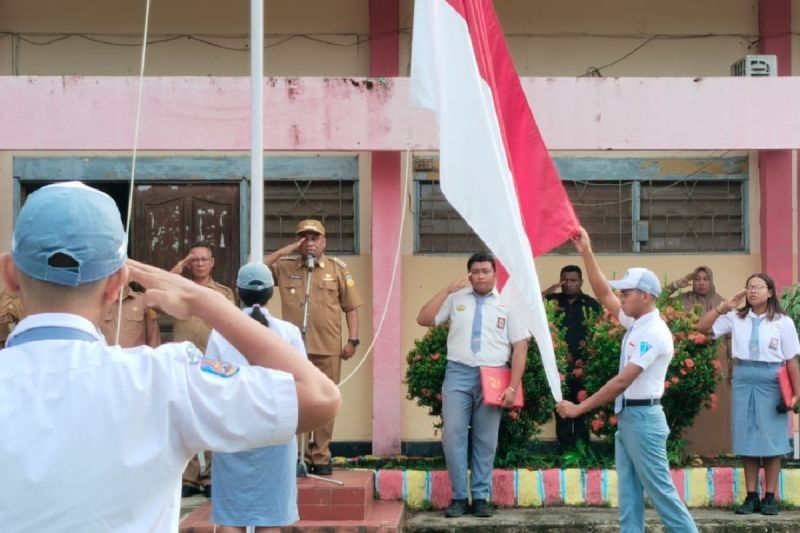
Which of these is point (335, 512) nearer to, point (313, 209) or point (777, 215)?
point (313, 209)

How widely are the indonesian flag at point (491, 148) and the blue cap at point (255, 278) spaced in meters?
1.10

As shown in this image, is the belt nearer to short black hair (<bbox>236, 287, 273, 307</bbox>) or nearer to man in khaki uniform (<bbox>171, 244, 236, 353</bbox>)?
short black hair (<bbox>236, 287, 273, 307</bbox>)

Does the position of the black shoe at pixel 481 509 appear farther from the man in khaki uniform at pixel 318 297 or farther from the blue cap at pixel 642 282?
the blue cap at pixel 642 282

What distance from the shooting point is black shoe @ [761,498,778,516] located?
7.95 meters

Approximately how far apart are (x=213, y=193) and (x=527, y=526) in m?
4.22

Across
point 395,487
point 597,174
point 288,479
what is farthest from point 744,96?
point 288,479

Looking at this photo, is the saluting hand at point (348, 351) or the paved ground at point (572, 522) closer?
the paved ground at point (572, 522)

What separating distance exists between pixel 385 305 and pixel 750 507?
330 cm

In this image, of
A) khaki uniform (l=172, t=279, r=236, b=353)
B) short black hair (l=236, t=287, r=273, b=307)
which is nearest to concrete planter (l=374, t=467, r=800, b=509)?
khaki uniform (l=172, t=279, r=236, b=353)

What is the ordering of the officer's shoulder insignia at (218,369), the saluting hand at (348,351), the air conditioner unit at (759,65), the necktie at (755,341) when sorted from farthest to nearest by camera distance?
the air conditioner unit at (759,65), the saluting hand at (348,351), the necktie at (755,341), the officer's shoulder insignia at (218,369)

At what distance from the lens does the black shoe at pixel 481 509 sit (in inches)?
306

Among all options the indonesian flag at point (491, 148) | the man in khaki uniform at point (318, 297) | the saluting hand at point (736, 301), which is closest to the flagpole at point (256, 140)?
the indonesian flag at point (491, 148)

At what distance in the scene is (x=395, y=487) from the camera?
8.12 m

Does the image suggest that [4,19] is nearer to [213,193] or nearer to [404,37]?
[213,193]
